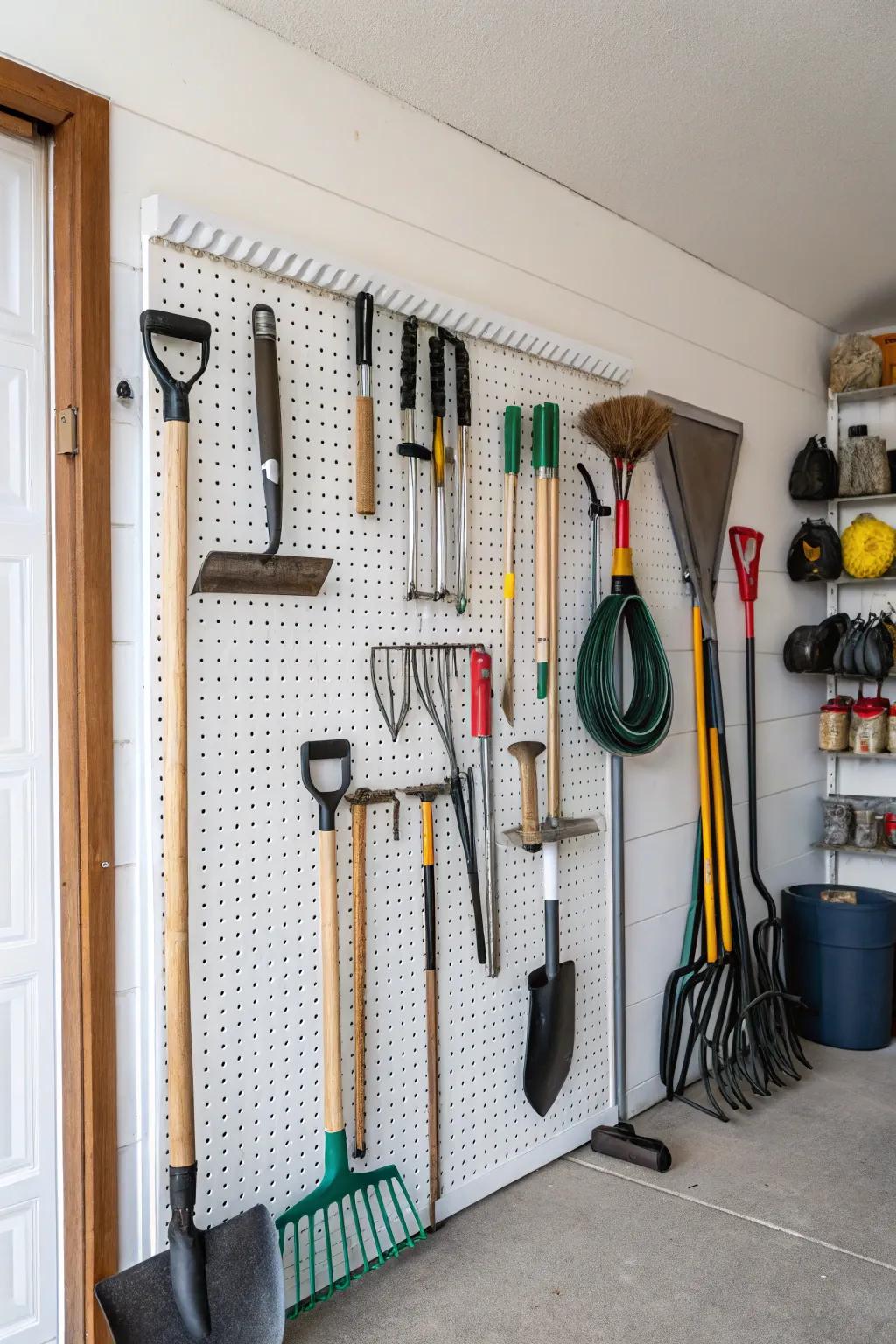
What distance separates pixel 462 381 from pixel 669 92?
810 mm

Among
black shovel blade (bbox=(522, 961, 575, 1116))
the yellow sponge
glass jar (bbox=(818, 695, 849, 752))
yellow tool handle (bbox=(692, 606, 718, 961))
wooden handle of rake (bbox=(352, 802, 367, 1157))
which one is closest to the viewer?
wooden handle of rake (bbox=(352, 802, 367, 1157))

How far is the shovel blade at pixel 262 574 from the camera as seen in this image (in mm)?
1838

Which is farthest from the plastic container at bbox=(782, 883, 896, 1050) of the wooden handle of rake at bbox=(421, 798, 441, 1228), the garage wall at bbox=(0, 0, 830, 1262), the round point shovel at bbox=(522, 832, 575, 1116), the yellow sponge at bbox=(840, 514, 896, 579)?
the wooden handle of rake at bbox=(421, 798, 441, 1228)

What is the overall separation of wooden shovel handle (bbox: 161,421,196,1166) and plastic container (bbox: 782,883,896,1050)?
240 centimetres

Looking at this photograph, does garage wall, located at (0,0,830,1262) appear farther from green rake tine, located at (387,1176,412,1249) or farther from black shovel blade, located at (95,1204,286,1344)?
green rake tine, located at (387,1176,412,1249)

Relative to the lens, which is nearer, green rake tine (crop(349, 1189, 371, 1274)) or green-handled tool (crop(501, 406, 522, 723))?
green rake tine (crop(349, 1189, 371, 1274))

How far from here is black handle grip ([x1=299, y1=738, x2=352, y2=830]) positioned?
2010 mm

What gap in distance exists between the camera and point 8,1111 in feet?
5.64

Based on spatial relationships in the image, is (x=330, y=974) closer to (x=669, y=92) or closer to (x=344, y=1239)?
(x=344, y=1239)

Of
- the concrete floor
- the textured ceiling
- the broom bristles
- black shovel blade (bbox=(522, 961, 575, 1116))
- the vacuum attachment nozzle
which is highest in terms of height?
the textured ceiling

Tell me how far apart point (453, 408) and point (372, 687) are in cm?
69

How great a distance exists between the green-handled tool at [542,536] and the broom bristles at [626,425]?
18cm

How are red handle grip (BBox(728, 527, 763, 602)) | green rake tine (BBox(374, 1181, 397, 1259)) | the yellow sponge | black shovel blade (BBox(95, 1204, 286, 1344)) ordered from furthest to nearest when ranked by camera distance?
the yellow sponge → red handle grip (BBox(728, 527, 763, 602)) → green rake tine (BBox(374, 1181, 397, 1259)) → black shovel blade (BBox(95, 1204, 286, 1344))

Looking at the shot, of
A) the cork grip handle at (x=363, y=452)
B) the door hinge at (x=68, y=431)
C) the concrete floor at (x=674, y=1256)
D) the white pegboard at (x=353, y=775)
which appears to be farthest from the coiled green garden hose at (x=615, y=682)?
the door hinge at (x=68, y=431)
